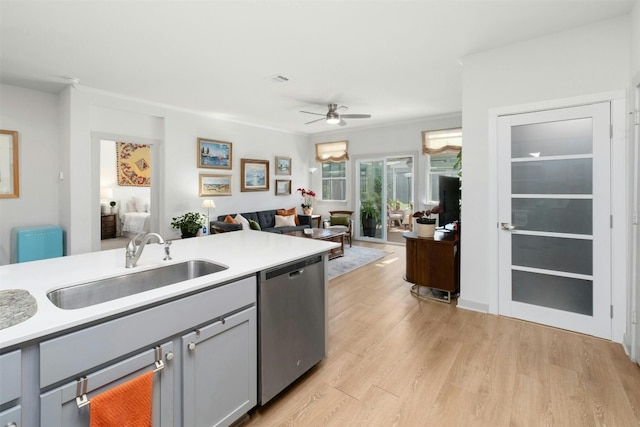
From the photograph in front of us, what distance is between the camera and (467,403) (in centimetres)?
189

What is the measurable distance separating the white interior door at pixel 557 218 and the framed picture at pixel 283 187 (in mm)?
5399

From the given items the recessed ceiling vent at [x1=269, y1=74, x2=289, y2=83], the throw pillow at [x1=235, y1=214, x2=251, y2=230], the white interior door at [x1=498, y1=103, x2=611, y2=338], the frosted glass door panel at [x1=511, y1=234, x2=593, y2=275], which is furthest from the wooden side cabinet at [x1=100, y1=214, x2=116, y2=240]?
the frosted glass door panel at [x1=511, y1=234, x2=593, y2=275]

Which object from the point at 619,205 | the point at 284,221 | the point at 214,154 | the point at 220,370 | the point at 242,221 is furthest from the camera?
the point at 284,221

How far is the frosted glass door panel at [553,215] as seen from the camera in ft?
8.87

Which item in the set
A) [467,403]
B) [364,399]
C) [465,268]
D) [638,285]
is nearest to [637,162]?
[638,285]

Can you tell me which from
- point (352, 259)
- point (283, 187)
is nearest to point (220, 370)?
point (352, 259)

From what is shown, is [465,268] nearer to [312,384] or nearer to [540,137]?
[540,137]

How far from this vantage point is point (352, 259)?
18.3 ft

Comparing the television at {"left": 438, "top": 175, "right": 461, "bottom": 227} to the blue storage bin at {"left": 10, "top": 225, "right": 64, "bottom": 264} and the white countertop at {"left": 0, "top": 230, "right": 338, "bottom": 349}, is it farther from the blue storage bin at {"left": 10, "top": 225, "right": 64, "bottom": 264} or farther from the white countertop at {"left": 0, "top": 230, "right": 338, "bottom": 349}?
the blue storage bin at {"left": 10, "top": 225, "right": 64, "bottom": 264}

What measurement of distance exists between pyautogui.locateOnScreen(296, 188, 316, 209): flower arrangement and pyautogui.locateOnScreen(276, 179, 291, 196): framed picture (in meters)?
0.31

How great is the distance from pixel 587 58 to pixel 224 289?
3.50 metres

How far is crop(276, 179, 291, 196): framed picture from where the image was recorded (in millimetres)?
7649

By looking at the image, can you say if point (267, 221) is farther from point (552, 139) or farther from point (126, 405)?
point (126, 405)

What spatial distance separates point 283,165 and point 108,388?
687 cm
